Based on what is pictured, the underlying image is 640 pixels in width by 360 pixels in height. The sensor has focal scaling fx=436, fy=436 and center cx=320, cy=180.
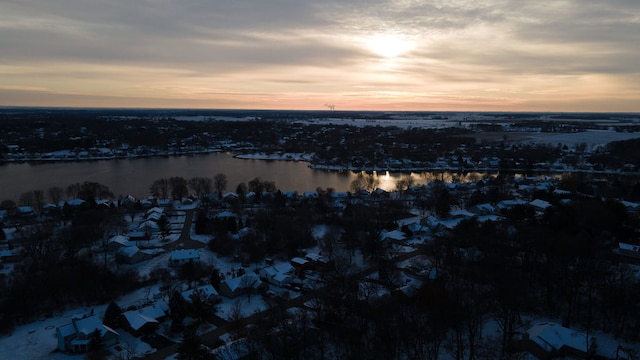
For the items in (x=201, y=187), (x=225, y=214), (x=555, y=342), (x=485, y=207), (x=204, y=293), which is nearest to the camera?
(x=555, y=342)

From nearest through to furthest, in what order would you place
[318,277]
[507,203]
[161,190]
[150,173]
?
[318,277], [507,203], [161,190], [150,173]

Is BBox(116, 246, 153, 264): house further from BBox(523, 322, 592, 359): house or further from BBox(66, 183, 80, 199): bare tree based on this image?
BBox(66, 183, 80, 199): bare tree

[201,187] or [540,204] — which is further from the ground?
[540,204]

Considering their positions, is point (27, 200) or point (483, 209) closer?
point (483, 209)

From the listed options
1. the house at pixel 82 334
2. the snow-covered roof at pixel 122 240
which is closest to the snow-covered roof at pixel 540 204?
the snow-covered roof at pixel 122 240

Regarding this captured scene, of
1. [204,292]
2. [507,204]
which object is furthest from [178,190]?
[507,204]

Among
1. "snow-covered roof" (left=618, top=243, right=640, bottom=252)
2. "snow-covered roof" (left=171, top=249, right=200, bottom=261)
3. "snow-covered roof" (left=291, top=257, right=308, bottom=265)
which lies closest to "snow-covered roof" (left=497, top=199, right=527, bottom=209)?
"snow-covered roof" (left=618, top=243, right=640, bottom=252)

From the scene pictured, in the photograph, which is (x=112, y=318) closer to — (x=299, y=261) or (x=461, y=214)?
(x=299, y=261)

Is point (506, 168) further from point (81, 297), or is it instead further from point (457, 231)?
point (81, 297)

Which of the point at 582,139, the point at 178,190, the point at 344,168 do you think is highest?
the point at 582,139
